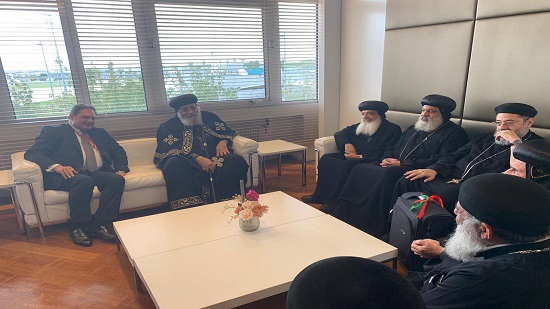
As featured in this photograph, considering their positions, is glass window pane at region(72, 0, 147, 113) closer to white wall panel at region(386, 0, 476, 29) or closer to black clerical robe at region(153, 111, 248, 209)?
black clerical robe at region(153, 111, 248, 209)

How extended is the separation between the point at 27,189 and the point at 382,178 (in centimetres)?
292

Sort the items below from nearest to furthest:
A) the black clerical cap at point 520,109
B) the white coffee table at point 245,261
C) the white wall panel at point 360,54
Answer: the white coffee table at point 245,261, the black clerical cap at point 520,109, the white wall panel at point 360,54

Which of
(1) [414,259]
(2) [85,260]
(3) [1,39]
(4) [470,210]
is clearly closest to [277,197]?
(1) [414,259]

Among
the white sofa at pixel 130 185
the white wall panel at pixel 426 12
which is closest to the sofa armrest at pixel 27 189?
the white sofa at pixel 130 185

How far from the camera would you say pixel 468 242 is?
48.1 inches

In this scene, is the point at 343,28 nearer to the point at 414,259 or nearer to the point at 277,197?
the point at 277,197

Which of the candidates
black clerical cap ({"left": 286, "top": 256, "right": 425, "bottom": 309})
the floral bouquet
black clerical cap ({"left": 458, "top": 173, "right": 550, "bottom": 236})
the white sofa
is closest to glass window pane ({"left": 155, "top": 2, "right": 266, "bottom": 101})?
the white sofa

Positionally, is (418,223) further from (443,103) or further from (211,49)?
(211,49)

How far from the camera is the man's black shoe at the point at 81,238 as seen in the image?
2822mm

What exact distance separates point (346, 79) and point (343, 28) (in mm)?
652

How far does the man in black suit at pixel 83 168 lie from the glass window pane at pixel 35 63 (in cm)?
66

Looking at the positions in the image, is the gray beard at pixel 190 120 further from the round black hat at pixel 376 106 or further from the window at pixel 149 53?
the round black hat at pixel 376 106

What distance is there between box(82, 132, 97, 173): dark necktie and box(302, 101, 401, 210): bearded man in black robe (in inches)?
80.6

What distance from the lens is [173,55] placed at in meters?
4.12
